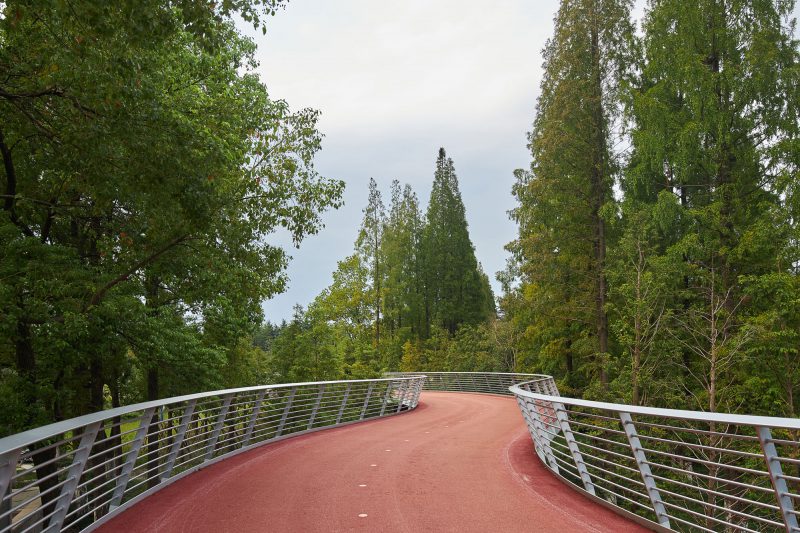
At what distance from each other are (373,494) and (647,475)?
9.80ft

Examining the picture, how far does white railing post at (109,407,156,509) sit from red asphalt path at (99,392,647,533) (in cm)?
21

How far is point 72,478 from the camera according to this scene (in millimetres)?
4730

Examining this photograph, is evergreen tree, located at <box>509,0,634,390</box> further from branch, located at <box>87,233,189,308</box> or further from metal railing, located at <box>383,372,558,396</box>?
branch, located at <box>87,233,189,308</box>

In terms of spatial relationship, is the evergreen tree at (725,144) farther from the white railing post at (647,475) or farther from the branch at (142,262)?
the branch at (142,262)

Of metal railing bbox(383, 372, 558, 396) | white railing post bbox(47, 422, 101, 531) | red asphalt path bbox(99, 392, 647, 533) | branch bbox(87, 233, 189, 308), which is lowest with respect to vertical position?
metal railing bbox(383, 372, 558, 396)

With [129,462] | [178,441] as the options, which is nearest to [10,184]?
[178,441]

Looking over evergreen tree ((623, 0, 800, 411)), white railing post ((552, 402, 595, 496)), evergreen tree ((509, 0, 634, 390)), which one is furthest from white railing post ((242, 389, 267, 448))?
evergreen tree ((509, 0, 634, 390))

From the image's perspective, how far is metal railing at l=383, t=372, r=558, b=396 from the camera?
26.0 metres

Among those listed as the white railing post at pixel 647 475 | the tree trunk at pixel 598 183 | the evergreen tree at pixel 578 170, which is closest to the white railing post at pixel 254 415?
the white railing post at pixel 647 475

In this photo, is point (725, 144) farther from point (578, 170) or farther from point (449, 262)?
point (449, 262)

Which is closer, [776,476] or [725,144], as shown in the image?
[776,476]

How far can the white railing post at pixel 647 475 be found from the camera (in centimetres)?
478

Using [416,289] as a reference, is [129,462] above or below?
below

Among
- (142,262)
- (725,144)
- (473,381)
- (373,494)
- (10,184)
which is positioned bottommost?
(473,381)
